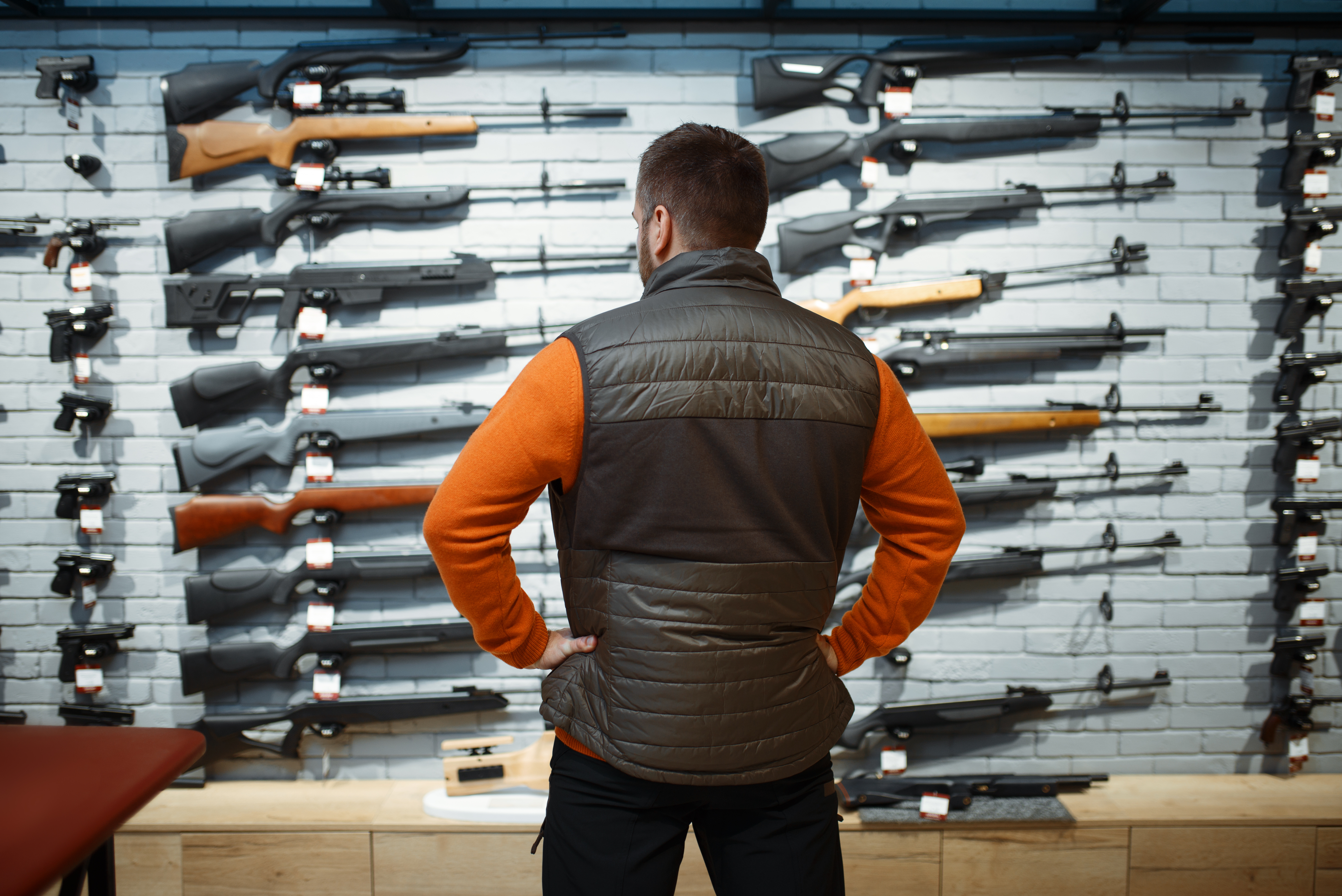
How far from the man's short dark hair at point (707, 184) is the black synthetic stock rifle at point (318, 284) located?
4.95 feet

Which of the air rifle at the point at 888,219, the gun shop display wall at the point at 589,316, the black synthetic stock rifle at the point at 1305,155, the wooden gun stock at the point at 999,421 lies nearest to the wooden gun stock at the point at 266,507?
the gun shop display wall at the point at 589,316

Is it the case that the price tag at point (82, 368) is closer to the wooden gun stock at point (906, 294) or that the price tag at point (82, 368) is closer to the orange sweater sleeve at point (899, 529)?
the wooden gun stock at point (906, 294)

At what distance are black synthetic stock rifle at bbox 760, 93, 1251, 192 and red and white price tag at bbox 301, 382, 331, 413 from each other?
175cm

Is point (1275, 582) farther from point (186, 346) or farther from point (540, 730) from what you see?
point (186, 346)

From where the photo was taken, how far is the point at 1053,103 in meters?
2.83

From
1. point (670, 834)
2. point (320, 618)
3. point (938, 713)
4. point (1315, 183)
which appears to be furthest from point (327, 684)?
point (1315, 183)

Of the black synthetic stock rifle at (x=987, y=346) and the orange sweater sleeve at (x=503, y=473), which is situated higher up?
the black synthetic stock rifle at (x=987, y=346)

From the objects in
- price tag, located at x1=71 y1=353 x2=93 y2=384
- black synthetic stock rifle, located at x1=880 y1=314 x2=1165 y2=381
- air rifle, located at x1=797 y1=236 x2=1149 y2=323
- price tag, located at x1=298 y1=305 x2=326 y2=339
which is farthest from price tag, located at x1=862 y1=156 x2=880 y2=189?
price tag, located at x1=71 y1=353 x2=93 y2=384

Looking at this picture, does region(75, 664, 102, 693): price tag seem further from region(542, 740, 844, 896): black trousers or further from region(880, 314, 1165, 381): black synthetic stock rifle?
region(880, 314, 1165, 381): black synthetic stock rifle

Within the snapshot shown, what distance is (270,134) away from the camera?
2723 millimetres

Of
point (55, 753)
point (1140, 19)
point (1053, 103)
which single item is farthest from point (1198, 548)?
point (55, 753)

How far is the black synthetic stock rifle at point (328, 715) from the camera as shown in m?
2.72

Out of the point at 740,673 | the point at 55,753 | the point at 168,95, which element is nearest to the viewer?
the point at 55,753

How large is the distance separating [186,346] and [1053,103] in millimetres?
3314
